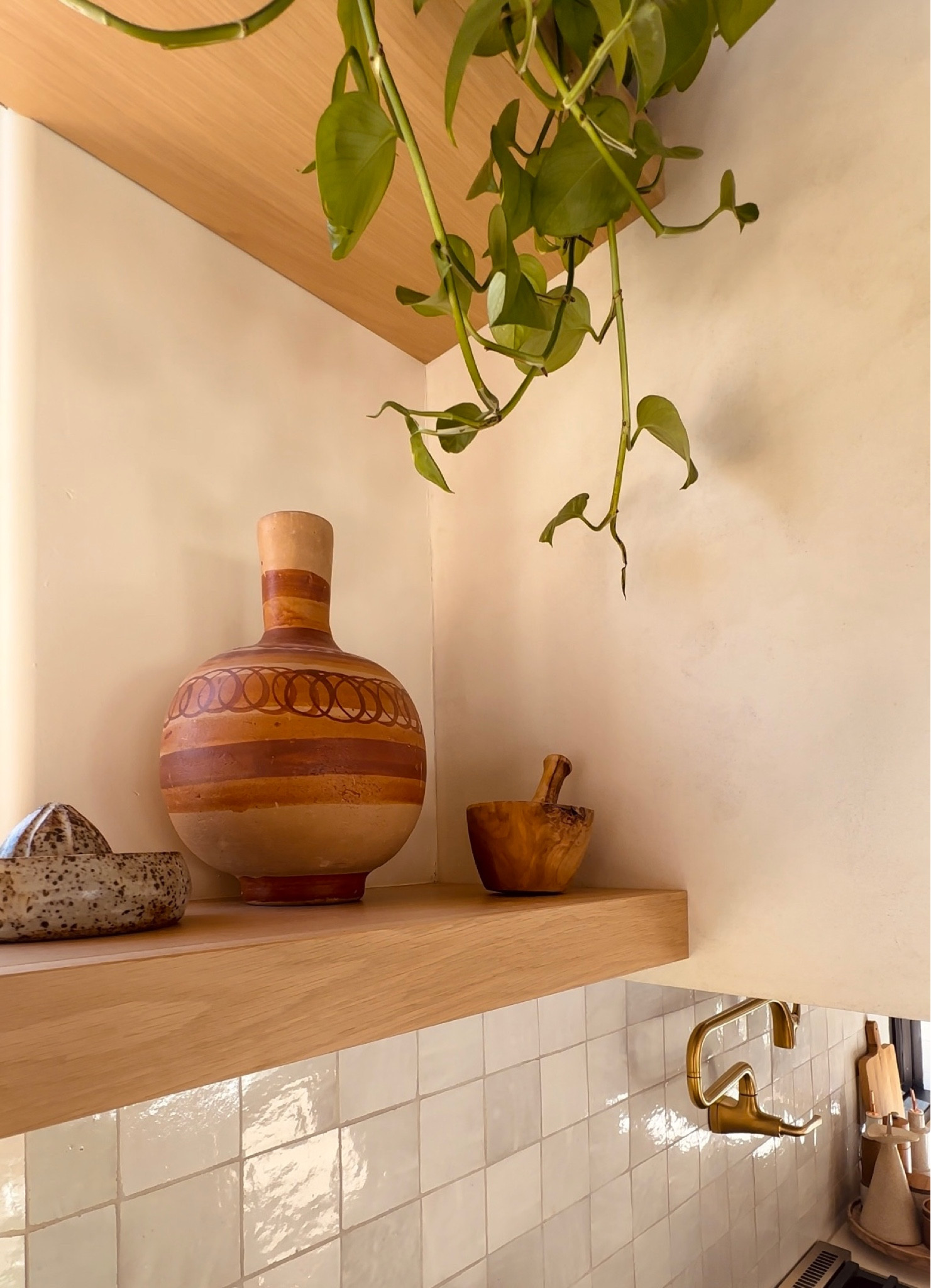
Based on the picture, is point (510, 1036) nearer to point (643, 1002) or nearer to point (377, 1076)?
point (377, 1076)

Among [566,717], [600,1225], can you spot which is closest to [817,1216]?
[600,1225]

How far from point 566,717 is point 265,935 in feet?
1.53

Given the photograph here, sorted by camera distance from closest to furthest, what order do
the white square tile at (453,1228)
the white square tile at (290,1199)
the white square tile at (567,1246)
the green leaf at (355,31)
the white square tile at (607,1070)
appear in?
the green leaf at (355,31) < the white square tile at (290,1199) < the white square tile at (453,1228) < the white square tile at (567,1246) < the white square tile at (607,1070)

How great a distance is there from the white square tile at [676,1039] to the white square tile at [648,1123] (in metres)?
0.04

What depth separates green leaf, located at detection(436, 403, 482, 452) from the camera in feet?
2.26

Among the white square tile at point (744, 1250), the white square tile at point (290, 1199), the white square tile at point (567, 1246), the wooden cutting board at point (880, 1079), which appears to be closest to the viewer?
the white square tile at point (290, 1199)

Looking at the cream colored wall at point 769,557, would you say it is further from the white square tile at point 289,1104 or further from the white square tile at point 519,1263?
the white square tile at point 519,1263

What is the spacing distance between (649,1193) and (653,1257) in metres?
0.08

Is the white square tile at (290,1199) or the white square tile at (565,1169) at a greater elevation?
the white square tile at (290,1199)

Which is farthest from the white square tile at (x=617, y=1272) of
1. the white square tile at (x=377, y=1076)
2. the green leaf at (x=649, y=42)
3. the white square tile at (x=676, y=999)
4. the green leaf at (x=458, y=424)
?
the green leaf at (x=649, y=42)

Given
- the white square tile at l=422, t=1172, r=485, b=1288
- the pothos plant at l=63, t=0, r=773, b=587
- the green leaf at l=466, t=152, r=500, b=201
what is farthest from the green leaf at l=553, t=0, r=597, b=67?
the white square tile at l=422, t=1172, r=485, b=1288

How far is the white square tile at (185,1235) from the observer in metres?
0.70

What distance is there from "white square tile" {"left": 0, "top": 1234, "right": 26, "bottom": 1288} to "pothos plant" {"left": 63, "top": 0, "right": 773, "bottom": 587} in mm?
643

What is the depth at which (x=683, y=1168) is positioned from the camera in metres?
1.30
